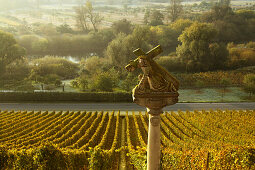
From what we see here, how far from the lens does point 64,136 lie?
57.1ft

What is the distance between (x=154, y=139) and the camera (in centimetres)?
752

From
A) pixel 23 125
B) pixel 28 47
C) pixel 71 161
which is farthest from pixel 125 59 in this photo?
pixel 28 47

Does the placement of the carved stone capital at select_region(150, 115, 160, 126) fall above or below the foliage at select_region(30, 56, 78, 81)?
above

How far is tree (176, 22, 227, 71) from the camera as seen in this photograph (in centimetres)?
5162

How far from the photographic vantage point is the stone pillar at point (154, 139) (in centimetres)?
737

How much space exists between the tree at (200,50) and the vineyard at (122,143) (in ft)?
99.4

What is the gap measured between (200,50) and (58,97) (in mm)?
36100

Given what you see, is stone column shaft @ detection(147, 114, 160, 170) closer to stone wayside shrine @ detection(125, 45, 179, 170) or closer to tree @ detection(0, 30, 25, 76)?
stone wayside shrine @ detection(125, 45, 179, 170)

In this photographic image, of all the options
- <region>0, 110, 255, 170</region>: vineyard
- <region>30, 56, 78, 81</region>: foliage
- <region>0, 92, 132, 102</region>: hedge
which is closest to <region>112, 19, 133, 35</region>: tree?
<region>30, 56, 78, 81</region>: foliage

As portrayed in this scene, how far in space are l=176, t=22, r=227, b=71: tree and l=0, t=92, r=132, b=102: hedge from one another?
84.3ft

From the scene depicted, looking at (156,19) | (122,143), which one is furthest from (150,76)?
(156,19)

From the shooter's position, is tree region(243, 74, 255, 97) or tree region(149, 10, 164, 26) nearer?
tree region(243, 74, 255, 97)

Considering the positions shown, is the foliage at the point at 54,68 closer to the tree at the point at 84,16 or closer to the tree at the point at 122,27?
the tree at the point at 122,27

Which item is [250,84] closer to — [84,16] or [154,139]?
[154,139]
